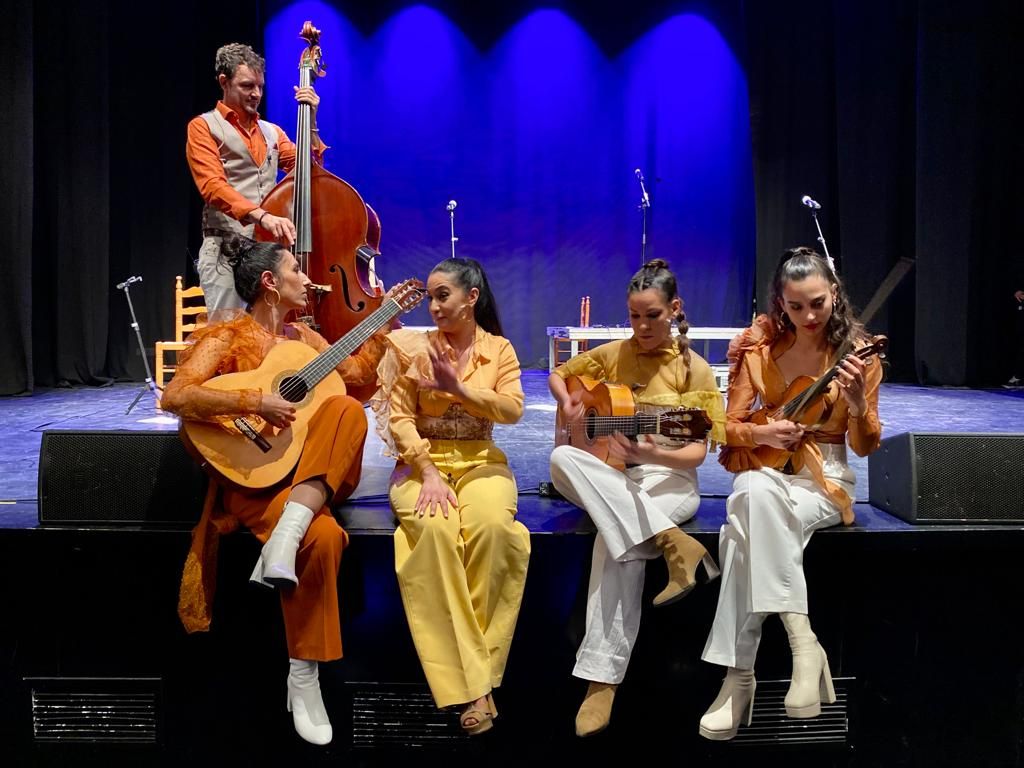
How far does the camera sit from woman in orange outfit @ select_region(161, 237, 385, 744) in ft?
7.17

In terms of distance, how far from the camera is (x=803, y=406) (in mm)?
2395

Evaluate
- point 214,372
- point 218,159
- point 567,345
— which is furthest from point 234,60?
point 567,345

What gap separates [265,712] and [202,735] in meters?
0.19

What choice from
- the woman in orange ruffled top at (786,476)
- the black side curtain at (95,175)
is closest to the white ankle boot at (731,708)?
the woman in orange ruffled top at (786,476)

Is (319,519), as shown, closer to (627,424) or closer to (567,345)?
(627,424)

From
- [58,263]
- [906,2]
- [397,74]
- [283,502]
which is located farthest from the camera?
[397,74]

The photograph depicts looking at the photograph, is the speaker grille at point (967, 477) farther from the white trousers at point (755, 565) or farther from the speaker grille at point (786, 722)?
the speaker grille at point (786, 722)

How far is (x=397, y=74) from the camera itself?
866 centimetres

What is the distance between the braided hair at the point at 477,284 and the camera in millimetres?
2557

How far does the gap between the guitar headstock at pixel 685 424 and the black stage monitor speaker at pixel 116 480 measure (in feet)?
4.41

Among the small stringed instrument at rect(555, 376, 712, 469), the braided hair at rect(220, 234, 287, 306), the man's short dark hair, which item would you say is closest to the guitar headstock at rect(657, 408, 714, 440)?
the small stringed instrument at rect(555, 376, 712, 469)

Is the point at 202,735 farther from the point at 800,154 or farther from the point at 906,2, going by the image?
the point at 906,2

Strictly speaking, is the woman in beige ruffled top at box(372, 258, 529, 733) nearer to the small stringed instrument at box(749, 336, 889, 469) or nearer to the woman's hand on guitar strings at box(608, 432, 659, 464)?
the woman's hand on guitar strings at box(608, 432, 659, 464)

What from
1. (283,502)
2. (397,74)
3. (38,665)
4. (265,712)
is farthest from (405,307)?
(397,74)
